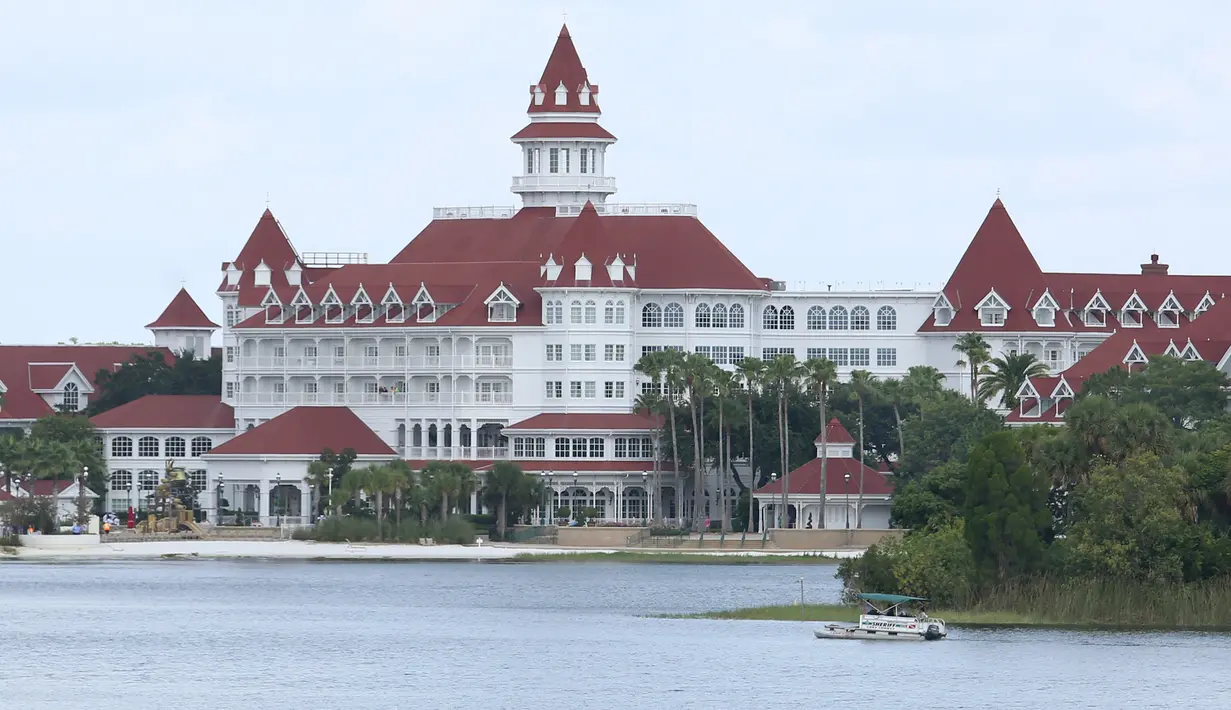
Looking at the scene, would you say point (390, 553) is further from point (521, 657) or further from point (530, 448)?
point (521, 657)

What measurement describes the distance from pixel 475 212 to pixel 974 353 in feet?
111

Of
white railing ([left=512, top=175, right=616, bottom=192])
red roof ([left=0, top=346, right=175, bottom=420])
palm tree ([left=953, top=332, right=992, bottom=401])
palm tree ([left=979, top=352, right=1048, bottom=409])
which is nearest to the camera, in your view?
palm tree ([left=979, top=352, right=1048, bottom=409])

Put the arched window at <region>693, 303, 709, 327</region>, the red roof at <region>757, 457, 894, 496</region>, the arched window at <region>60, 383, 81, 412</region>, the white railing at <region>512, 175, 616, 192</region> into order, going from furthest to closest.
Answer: the arched window at <region>60, 383, 81, 412</region>
the white railing at <region>512, 175, 616, 192</region>
the arched window at <region>693, 303, 709, 327</region>
the red roof at <region>757, 457, 894, 496</region>

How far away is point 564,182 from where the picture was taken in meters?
176

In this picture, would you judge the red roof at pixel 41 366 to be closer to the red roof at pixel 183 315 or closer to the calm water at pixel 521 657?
the red roof at pixel 183 315

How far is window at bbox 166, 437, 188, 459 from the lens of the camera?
566 ft

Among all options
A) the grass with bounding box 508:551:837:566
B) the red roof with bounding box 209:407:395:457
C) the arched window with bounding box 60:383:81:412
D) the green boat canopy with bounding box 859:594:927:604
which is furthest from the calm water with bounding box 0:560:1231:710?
the arched window with bounding box 60:383:81:412

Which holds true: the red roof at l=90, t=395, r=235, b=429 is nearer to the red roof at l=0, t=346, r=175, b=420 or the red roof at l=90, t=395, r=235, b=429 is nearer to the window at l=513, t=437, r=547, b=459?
the red roof at l=0, t=346, r=175, b=420

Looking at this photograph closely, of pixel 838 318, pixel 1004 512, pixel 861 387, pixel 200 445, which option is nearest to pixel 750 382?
pixel 861 387

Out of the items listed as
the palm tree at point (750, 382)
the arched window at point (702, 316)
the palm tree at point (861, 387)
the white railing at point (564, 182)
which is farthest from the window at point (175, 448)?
the palm tree at point (861, 387)

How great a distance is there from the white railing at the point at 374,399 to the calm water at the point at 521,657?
1632 inches

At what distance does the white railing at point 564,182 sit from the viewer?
176 meters

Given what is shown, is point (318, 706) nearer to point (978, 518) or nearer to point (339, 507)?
point (978, 518)

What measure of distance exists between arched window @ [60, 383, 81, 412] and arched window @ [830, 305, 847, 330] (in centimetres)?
4222
